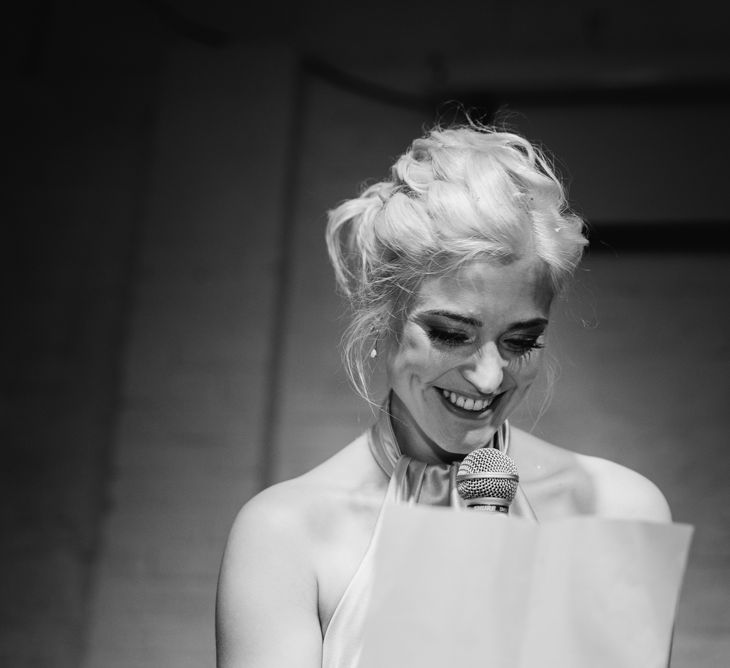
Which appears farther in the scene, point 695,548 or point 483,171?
point 695,548

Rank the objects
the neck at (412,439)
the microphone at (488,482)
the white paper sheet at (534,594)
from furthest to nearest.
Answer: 1. the neck at (412,439)
2. the microphone at (488,482)
3. the white paper sheet at (534,594)

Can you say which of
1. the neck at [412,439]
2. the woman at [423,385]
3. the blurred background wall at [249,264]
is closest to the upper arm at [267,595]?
the woman at [423,385]

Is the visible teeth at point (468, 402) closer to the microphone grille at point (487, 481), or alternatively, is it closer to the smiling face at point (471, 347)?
the smiling face at point (471, 347)

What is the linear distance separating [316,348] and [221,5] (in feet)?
3.98

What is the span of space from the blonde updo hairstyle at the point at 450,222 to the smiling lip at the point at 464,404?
11cm

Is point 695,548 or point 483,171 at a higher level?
point 483,171

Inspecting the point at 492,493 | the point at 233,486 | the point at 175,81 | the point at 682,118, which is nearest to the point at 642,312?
the point at 682,118

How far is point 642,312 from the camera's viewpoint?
3000 mm

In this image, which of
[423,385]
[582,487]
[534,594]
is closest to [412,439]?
[423,385]

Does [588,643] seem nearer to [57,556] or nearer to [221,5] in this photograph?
[57,556]

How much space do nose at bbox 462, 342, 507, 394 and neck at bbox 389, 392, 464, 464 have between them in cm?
17

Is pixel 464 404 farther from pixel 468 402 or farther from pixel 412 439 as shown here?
pixel 412 439

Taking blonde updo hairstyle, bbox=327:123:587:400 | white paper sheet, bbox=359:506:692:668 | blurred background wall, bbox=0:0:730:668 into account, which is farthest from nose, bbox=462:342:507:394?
blurred background wall, bbox=0:0:730:668

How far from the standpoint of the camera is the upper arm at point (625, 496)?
4.48ft
